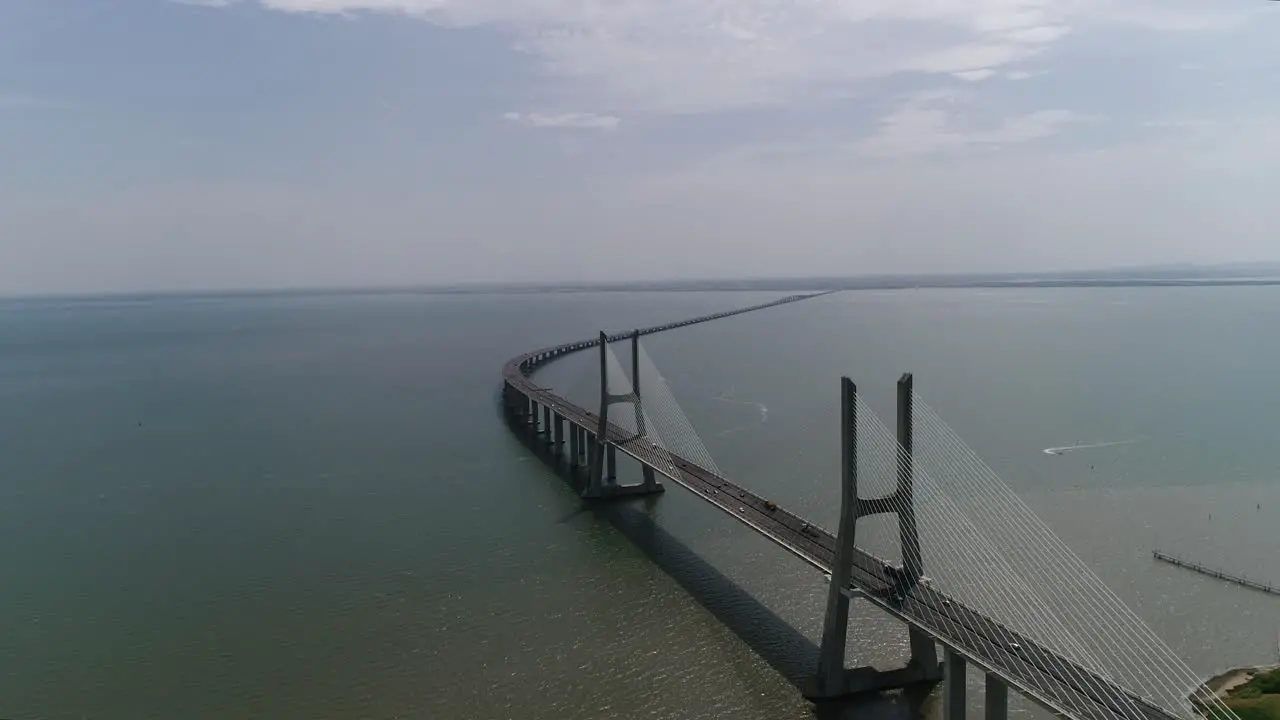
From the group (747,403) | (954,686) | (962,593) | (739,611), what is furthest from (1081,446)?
(954,686)

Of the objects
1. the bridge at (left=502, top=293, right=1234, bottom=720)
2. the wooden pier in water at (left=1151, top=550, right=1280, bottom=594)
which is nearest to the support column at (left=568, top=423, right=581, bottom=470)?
the bridge at (left=502, top=293, right=1234, bottom=720)

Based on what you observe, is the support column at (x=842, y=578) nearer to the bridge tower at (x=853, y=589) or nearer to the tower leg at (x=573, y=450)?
the bridge tower at (x=853, y=589)

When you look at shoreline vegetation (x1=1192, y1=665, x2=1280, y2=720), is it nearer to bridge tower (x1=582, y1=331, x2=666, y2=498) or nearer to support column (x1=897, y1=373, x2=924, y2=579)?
support column (x1=897, y1=373, x2=924, y2=579)

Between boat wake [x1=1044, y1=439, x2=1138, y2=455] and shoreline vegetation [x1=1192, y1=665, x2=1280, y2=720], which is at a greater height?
boat wake [x1=1044, y1=439, x2=1138, y2=455]

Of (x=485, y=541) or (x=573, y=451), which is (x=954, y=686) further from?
(x=573, y=451)

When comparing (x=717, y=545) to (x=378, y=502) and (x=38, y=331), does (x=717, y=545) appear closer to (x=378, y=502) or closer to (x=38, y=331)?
(x=378, y=502)

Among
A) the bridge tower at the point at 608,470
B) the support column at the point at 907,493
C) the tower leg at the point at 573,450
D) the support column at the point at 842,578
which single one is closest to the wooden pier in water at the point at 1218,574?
the support column at the point at 907,493

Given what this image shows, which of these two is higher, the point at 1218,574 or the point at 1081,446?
the point at 1081,446
